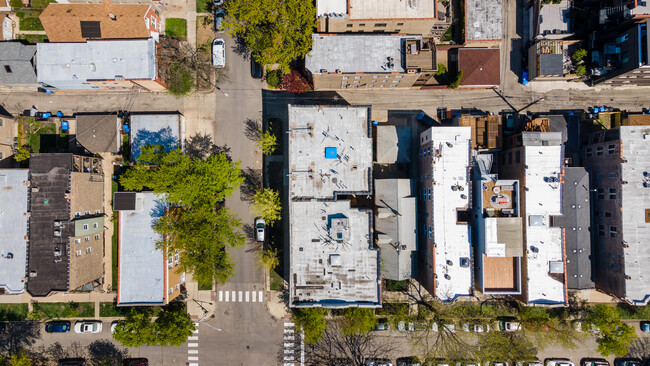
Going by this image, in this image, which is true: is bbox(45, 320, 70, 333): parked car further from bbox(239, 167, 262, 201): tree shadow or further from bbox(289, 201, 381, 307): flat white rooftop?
bbox(289, 201, 381, 307): flat white rooftop

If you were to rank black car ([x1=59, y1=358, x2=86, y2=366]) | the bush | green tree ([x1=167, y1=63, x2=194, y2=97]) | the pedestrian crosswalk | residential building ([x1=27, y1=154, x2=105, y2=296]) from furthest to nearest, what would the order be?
the pedestrian crosswalk, green tree ([x1=167, y1=63, x2=194, y2=97]), the bush, black car ([x1=59, y1=358, x2=86, y2=366]), residential building ([x1=27, y1=154, x2=105, y2=296])

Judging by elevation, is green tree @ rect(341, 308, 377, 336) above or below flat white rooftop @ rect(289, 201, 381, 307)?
below

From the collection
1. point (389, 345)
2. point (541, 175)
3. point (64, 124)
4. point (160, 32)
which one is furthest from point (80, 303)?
point (541, 175)

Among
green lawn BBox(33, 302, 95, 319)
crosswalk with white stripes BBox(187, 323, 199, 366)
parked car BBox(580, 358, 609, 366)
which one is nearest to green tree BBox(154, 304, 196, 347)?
crosswalk with white stripes BBox(187, 323, 199, 366)

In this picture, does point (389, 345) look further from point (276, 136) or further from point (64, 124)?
point (64, 124)

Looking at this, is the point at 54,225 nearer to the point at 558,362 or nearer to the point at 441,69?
the point at 441,69

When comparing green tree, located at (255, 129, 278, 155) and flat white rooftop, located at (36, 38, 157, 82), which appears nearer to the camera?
flat white rooftop, located at (36, 38, 157, 82)
